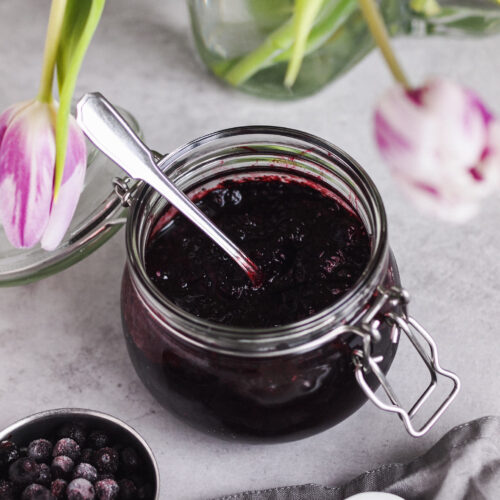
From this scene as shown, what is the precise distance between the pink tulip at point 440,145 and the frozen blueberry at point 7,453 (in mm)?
486

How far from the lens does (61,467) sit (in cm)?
62

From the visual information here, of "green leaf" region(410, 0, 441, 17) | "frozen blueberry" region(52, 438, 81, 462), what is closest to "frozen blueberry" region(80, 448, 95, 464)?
"frozen blueberry" region(52, 438, 81, 462)

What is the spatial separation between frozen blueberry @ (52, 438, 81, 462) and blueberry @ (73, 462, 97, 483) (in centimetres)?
1

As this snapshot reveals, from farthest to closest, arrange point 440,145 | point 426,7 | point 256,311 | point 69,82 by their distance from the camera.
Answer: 1. point 426,7
2. point 256,311
3. point 69,82
4. point 440,145

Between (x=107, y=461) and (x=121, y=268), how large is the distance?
0.24 meters

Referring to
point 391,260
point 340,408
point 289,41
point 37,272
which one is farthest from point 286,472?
point 289,41

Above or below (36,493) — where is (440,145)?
above

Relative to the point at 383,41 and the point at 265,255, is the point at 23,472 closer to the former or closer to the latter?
the point at 265,255

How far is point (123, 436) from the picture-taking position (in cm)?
64

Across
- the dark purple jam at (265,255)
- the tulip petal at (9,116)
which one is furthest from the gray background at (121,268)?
the tulip petal at (9,116)

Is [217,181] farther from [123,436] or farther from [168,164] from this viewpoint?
[123,436]

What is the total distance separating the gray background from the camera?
0.68 metres

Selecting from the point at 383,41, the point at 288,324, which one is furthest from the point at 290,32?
the point at 383,41

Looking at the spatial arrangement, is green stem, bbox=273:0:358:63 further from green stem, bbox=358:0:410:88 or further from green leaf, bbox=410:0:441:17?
green stem, bbox=358:0:410:88
